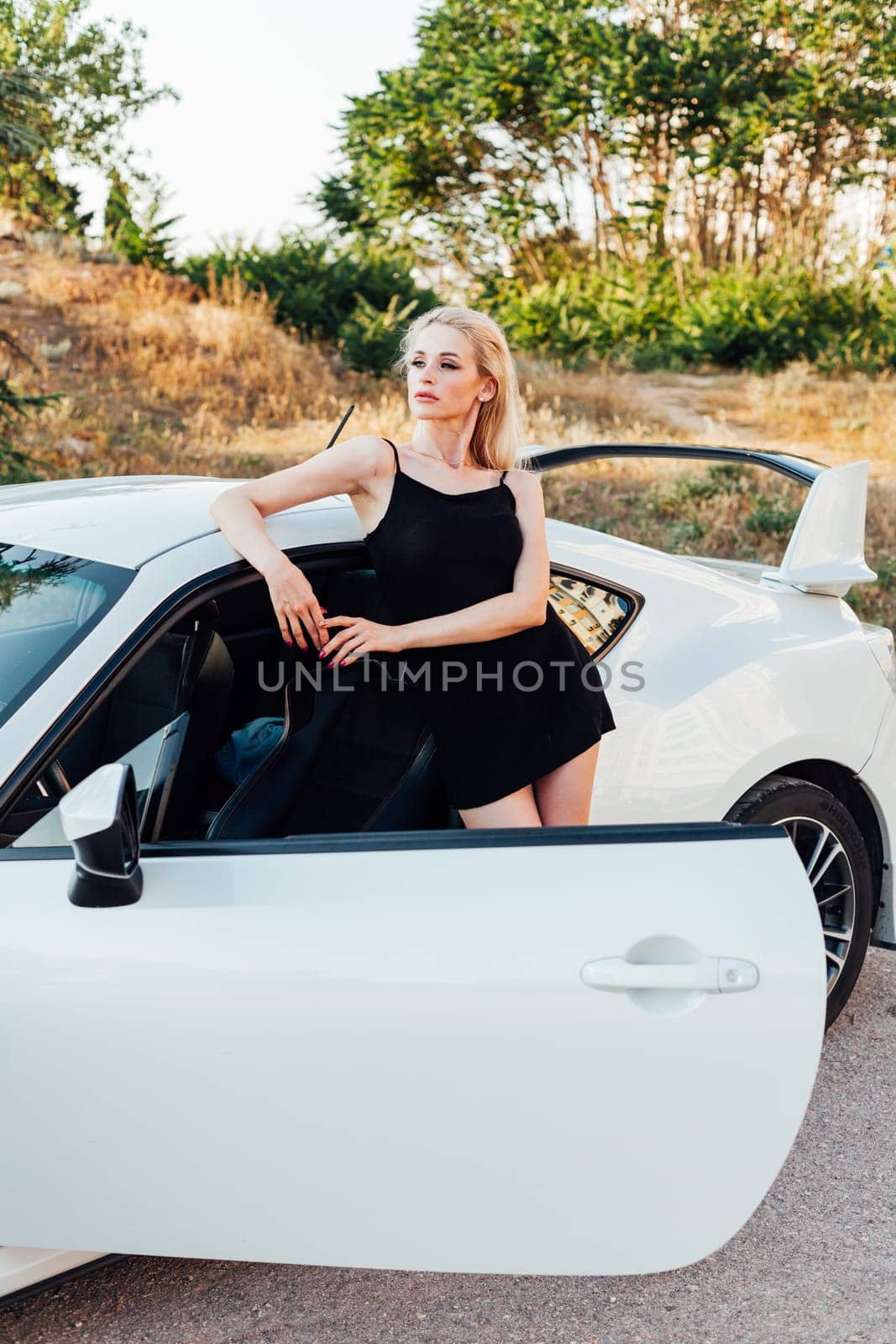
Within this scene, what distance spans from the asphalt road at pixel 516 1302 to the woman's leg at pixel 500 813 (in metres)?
0.94

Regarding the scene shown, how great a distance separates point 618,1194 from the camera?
2.02 m

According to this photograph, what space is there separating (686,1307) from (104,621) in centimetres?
180

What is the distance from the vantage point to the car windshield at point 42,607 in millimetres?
2299

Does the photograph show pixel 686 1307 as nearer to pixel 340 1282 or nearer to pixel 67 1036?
pixel 340 1282

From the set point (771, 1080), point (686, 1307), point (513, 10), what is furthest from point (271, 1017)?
point (513, 10)

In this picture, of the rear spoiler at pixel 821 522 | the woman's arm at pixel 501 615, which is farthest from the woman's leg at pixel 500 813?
the rear spoiler at pixel 821 522

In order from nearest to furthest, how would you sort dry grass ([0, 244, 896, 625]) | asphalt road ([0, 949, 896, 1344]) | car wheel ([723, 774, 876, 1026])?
asphalt road ([0, 949, 896, 1344])
car wheel ([723, 774, 876, 1026])
dry grass ([0, 244, 896, 625])

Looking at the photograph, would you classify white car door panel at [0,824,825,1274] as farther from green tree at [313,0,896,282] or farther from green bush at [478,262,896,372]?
green tree at [313,0,896,282]

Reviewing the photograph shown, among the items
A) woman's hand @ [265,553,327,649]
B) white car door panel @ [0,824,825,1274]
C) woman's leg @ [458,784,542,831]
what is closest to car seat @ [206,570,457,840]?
woman's leg @ [458,784,542,831]

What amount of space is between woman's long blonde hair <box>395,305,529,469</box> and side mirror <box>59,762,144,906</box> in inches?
59.1

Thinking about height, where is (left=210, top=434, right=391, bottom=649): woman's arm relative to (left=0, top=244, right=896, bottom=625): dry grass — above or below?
above

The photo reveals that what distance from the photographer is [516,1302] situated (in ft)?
8.52

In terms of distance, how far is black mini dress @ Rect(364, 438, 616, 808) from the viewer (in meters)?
2.79

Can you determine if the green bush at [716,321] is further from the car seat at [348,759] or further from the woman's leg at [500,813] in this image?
the woman's leg at [500,813]
